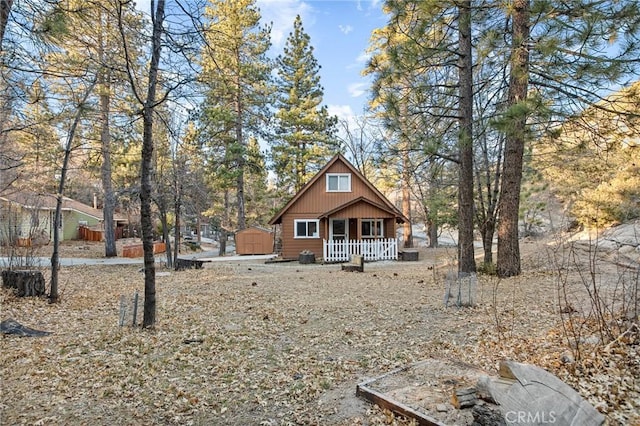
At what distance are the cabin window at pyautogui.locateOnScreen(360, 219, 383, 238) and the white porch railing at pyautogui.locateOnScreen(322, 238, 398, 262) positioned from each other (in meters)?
1.42

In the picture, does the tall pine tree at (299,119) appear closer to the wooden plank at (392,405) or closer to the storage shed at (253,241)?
the storage shed at (253,241)

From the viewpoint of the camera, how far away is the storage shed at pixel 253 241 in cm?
2430

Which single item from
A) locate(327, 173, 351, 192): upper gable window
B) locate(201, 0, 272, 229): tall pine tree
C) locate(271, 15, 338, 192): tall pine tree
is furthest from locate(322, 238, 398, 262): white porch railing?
locate(271, 15, 338, 192): tall pine tree

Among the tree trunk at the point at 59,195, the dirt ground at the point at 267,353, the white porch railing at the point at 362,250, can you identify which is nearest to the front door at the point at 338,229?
the white porch railing at the point at 362,250

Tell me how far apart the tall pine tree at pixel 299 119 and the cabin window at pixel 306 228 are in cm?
723

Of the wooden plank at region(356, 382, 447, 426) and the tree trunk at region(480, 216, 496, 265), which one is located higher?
the tree trunk at region(480, 216, 496, 265)

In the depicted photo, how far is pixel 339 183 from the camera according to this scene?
2041cm

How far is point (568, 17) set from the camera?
7.55 m

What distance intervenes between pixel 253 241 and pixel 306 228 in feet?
18.7

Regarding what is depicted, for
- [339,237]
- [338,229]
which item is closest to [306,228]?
[338,229]

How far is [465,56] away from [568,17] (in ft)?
8.08

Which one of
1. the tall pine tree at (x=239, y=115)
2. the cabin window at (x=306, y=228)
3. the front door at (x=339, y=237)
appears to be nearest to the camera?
the front door at (x=339, y=237)

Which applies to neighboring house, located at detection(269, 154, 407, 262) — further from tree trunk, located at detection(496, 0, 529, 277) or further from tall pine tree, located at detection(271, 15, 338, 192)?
tree trunk, located at detection(496, 0, 529, 277)

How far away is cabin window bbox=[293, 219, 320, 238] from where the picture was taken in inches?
798
